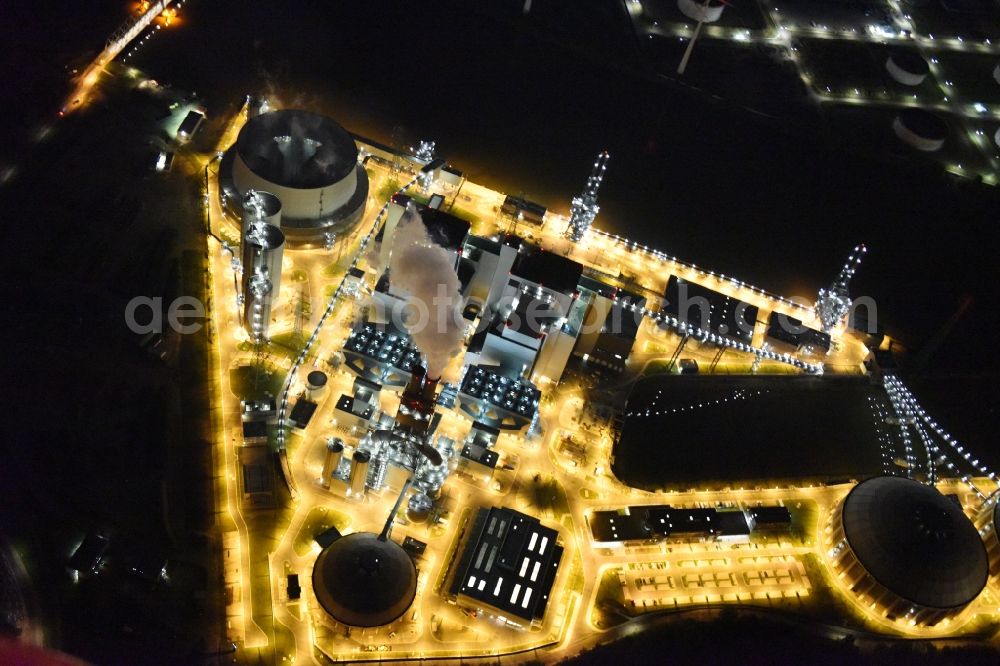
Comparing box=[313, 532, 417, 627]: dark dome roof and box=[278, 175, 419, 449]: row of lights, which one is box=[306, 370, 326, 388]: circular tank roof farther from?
box=[313, 532, 417, 627]: dark dome roof

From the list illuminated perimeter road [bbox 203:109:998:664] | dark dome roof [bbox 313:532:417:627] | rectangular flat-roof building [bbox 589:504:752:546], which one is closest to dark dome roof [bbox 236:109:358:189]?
illuminated perimeter road [bbox 203:109:998:664]

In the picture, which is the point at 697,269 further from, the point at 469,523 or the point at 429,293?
the point at 469,523

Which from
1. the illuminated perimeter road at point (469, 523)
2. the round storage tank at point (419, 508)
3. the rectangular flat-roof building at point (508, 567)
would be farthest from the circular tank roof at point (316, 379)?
the rectangular flat-roof building at point (508, 567)

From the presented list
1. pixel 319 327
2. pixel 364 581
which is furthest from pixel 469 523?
pixel 319 327

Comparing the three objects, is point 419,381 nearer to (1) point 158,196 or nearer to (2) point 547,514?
(2) point 547,514

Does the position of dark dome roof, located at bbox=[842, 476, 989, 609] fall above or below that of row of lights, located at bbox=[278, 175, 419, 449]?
above

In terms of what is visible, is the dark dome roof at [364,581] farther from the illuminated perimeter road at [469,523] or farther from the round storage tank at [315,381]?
the round storage tank at [315,381]

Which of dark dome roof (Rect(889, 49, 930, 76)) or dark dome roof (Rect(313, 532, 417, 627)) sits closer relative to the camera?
dark dome roof (Rect(313, 532, 417, 627))
